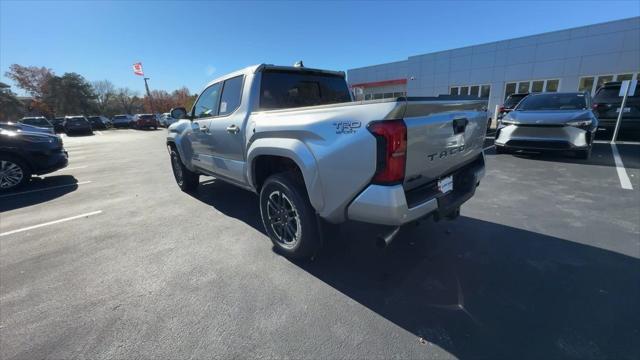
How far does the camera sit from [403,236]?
3283 mm

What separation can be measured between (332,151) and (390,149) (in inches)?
18.8

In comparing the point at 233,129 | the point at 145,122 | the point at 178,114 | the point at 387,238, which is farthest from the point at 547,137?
the point at 145,122

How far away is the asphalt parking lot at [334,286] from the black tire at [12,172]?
2.59 meters

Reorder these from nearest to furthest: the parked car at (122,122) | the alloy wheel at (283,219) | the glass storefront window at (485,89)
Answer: the alloy wheel at (283,219) < the glass storefront window at (485,89) < the parked car at (122,122)

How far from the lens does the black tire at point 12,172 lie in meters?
5.92

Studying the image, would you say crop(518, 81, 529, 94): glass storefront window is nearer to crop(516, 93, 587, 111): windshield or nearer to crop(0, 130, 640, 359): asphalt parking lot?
crop(516, 93, 587, 111): windshield

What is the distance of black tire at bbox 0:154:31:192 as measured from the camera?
19.4 feet

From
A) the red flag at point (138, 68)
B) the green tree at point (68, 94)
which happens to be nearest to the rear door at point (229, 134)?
the red flag at point (138, 68)

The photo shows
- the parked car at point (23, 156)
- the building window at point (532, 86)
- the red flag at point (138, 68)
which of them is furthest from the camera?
the red flag at point (138, 68)

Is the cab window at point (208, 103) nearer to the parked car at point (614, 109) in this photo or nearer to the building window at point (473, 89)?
the parked car at point (614, 109)

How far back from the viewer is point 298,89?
11.8 feet

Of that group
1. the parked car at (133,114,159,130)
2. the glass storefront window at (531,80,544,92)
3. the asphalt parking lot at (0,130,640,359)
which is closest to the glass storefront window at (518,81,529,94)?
the glass storefront window at (531,80,544,92)

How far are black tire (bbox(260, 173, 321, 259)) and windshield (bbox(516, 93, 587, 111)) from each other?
765 centimetres

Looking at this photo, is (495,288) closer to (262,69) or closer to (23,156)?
(262,69)
